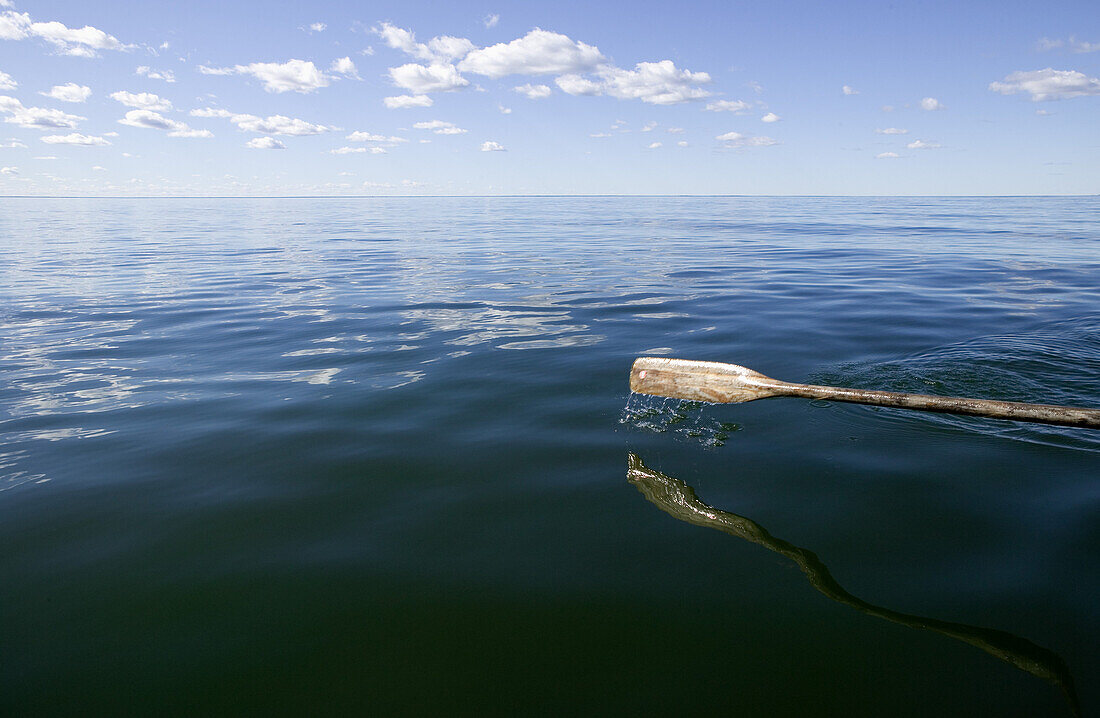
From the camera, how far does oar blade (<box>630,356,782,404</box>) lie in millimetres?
4930

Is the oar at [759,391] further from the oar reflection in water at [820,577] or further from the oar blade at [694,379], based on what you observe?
the oar reflection in water at [820,577]

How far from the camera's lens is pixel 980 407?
12.5ft

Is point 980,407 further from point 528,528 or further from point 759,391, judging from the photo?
Result: point 528,528

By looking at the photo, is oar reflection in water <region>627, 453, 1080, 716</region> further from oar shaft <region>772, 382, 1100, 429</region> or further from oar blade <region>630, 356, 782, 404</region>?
oar shaft <region>772, 382, 1100, 429</region>

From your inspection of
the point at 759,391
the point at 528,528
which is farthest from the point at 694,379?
the point at 528,528

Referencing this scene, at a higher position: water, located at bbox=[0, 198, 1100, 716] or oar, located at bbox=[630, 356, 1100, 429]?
oar, located at bbox=[630, 356, 1100, 429]

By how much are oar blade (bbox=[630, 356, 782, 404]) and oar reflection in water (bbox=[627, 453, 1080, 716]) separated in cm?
65

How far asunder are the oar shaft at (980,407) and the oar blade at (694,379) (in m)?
0.55

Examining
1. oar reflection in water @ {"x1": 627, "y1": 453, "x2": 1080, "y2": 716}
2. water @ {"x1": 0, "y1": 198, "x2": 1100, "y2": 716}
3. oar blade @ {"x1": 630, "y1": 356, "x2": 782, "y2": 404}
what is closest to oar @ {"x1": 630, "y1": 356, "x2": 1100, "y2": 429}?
oar blade @ {"x1": 630, "y1": 356, "x2": 782, "y2": 404}

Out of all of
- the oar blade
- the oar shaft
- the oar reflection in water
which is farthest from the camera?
the oar blade

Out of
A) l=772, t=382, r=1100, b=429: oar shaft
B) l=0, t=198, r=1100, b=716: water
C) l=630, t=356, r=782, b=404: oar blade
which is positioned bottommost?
l=0, t=198, r=1100, b=716: water

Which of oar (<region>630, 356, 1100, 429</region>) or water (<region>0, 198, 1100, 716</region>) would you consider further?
oar (<region>630, 356, 1100, 429</region>)

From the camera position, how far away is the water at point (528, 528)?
9.52 ft

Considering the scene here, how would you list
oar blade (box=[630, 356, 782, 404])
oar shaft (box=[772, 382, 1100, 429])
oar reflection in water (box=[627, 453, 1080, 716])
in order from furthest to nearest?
oar blade (box=[630, 356, 782, 404]), oar shaft (box=[772, 382, 1100, 429]), oar reflection in water (box=[627, 453, 1080, 716])
